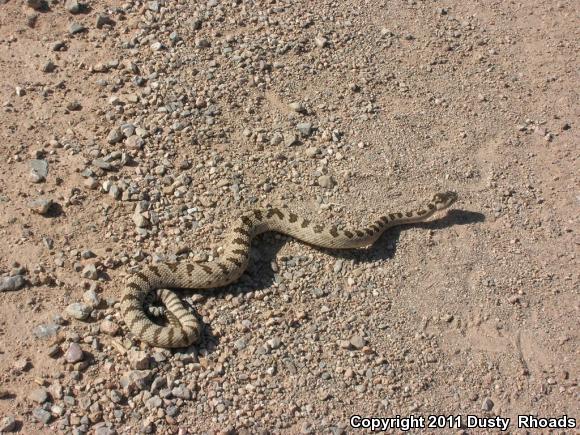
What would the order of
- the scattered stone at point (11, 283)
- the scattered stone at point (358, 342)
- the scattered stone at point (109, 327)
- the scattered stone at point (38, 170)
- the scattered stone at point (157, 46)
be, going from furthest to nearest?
the scattered stone at point (157, 46) < the scattered stone at point (38, 170) < the scattered stone at point (358, 342) < the scattered stone at point (11, 283) < the scattered stone at point (109, 327)

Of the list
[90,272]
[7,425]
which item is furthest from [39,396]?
[90,272]

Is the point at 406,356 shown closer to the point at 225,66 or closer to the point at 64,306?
the point at 64,306

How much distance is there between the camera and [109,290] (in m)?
6.60

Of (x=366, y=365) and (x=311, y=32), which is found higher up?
(x=311, y=32)

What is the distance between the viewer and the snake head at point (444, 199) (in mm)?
7844

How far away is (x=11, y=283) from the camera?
20.9ft

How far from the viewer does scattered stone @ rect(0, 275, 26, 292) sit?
6.35 m

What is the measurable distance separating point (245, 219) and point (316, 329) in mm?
1575

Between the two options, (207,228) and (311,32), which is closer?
(207,228)

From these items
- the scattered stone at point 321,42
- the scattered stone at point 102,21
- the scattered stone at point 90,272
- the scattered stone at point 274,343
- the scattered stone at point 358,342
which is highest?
the scattered stone at point 102,21

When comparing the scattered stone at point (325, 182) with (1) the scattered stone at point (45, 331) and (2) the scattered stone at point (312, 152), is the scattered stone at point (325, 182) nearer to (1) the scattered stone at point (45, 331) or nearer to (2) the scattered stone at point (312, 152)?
(2) the scattered stone at point (312, 152)

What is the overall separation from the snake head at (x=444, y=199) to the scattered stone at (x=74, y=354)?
4487 millimetres

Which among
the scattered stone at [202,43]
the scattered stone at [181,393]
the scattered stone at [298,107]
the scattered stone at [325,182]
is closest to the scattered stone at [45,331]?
the scattered stone at [181,393]

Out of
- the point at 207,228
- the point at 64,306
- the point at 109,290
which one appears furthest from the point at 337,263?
the point at 64,306
